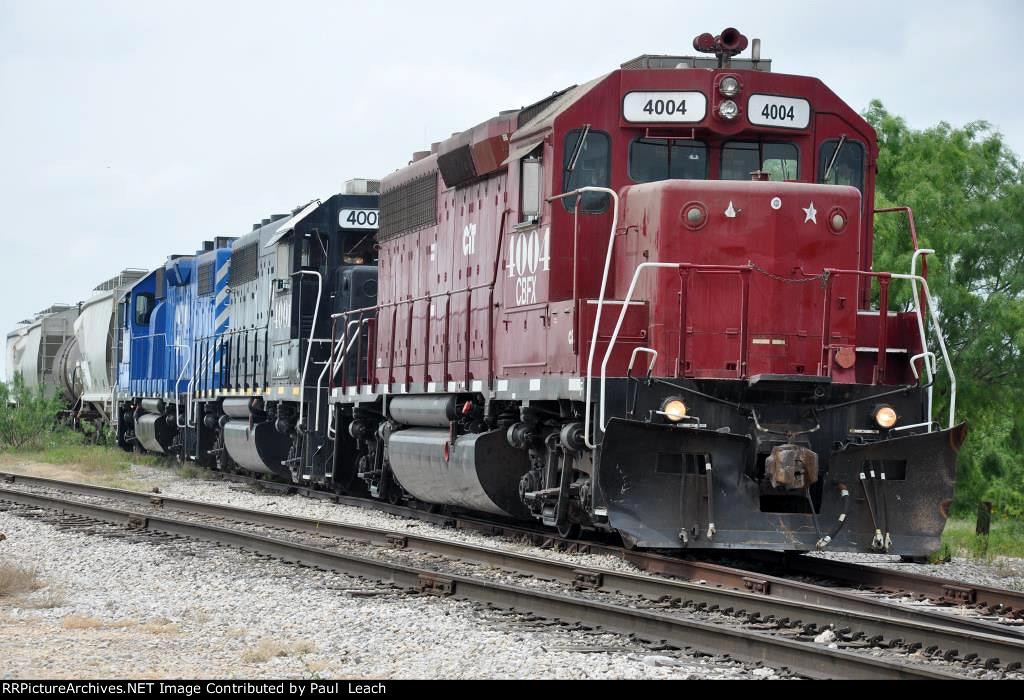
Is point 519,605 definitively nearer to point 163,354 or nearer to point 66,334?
point 163,354

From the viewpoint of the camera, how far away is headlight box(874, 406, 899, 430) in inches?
418

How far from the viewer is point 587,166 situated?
11.5 metres

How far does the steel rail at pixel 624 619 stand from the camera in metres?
6.46

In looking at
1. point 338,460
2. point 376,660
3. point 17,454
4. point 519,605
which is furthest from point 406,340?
point 17,454

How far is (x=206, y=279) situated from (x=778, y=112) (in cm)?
1641

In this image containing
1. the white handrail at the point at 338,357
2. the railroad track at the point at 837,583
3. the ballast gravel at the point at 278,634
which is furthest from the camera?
the white handrail at the point at 338,357

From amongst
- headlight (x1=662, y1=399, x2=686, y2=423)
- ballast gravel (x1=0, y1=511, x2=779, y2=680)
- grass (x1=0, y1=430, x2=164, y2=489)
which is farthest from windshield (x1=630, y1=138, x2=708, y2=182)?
grass (x1=0, y1=430, x2=164, y2=489)

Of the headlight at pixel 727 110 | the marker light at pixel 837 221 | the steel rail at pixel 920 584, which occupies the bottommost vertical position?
the steel rail at pixel 920 584

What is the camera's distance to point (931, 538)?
10.6m

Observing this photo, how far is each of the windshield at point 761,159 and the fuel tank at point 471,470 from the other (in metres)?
3.45

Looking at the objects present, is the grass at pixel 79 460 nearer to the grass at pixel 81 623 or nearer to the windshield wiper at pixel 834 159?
the windshield wiper at pixel 834 159

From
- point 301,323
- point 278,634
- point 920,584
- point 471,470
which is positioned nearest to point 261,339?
point 301,323

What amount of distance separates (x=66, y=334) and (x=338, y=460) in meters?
23.0

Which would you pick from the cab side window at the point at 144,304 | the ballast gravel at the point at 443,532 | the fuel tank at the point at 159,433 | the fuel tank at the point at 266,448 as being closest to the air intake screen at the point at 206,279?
the fuel tank at the point at 159,433
